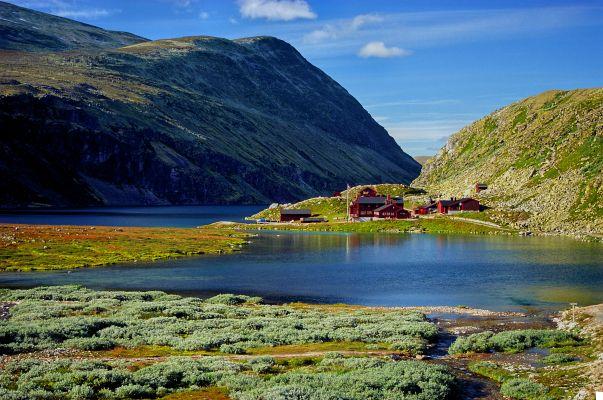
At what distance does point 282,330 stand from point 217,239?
110 metres

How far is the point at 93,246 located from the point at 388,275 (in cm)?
7119

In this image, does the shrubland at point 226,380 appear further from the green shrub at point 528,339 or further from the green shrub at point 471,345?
the green shrub at point 528,339

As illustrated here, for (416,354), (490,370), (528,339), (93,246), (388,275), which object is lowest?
(388,275)

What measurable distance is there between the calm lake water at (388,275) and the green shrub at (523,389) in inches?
1306

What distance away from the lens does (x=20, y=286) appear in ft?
268

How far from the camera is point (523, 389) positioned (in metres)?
33.8

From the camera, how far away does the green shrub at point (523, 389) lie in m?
33.2

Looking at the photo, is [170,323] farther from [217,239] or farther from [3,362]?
[217,239]

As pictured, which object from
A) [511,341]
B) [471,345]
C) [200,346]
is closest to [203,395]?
[200,346]

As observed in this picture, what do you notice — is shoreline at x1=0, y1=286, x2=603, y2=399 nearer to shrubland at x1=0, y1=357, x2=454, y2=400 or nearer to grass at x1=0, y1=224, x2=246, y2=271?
shrubland at x1=0, y1=357, x2=454, y2=400

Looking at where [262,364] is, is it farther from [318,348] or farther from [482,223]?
[482,223]

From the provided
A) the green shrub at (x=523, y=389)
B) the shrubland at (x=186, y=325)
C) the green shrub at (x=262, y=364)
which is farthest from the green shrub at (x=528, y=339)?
the green shrub at (x=262, y=364)

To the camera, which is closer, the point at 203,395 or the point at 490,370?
the point at 203,395

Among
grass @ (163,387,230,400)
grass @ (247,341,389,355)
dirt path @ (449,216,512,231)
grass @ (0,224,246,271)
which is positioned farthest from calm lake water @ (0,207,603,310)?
grass @ (163,387,230,400)
